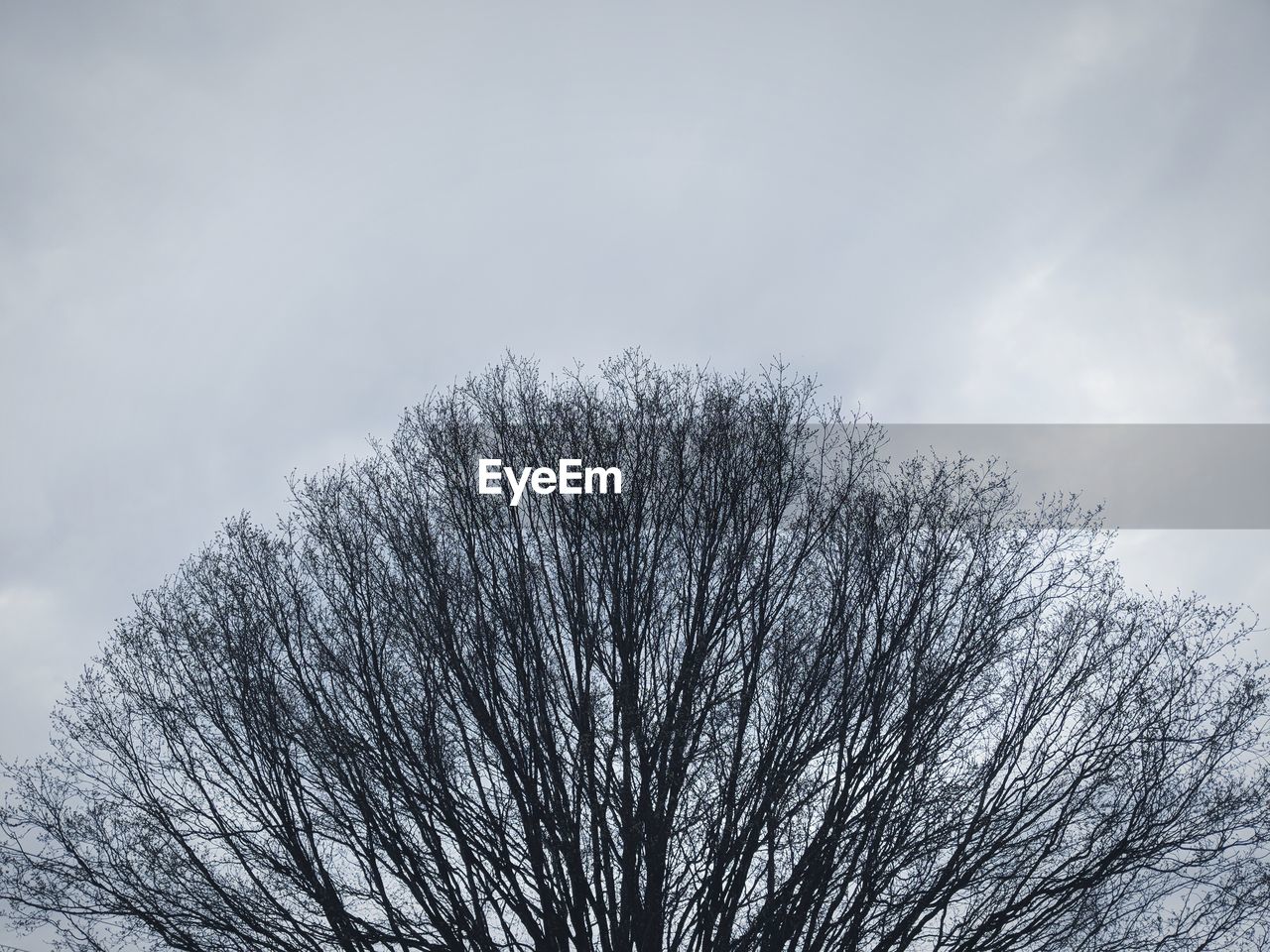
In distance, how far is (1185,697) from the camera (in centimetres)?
1001

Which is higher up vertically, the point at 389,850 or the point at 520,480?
the point at 520,480

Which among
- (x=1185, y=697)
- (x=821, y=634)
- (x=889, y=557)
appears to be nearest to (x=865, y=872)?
(x=821, y=634)

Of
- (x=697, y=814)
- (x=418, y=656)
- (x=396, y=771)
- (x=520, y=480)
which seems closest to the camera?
(x=697, y=814)

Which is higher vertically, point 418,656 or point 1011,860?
point 418,656

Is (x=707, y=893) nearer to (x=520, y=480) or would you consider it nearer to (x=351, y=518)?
(x=520, y=480)

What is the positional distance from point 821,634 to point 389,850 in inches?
199

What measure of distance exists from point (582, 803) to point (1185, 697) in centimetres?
681

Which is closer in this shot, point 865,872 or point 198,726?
point 865,872

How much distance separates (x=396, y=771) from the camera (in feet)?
29.6

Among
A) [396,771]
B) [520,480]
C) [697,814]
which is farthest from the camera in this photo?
[520,480]

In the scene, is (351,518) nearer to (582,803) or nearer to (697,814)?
(582,803)

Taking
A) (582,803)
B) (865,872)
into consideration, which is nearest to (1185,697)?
(865,872)

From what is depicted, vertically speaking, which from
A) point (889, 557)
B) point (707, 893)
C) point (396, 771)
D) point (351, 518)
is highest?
point (351, 518)

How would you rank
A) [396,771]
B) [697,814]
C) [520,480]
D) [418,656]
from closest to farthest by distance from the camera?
[697,814] → [396,771] → [418,656] → [520,480]
